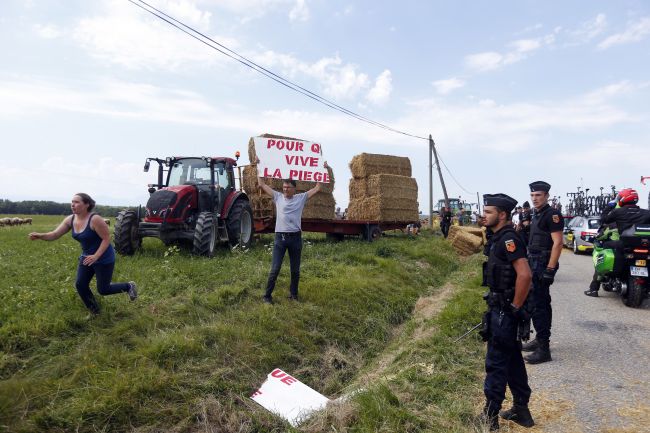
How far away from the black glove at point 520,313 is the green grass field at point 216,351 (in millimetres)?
961

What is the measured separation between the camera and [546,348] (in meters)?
5.60

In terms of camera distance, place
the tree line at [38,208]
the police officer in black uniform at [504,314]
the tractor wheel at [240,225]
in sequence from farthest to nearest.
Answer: the tree line at [38,208]
the tractor wheel at [240,225]
the police officer in black uniform at [504,314]

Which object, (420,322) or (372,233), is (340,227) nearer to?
(372,233)

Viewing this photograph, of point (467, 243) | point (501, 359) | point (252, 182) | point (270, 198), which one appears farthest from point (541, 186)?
point (467, 243)

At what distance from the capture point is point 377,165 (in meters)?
18.7

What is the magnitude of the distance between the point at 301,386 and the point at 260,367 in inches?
22.7

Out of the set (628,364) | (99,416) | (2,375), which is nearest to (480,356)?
(628,364)

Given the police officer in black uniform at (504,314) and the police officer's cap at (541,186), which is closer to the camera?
the police officer in black uniform at (504,314)

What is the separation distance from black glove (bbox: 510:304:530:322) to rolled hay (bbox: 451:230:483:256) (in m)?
12.8

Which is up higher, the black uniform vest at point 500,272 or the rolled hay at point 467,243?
the black uniform vest at point 500,272

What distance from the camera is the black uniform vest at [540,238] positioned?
5855 millimetres

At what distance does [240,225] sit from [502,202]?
868cm

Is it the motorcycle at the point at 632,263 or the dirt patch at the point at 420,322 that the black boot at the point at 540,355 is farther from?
the motorcycle at the point at 632,263

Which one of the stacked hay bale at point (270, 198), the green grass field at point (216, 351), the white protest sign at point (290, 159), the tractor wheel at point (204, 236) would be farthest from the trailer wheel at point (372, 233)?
the white protest sign at point (290, 159)
